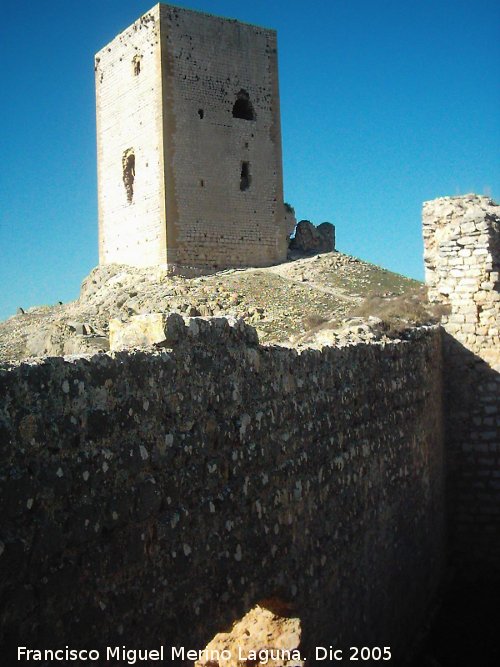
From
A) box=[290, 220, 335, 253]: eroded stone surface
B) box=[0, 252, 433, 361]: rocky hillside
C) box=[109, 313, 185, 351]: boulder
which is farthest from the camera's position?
box=[290, 220, 335, 253]: eroded stone surface

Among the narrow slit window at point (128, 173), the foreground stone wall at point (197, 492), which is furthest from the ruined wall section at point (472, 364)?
the narrow slit window at point (128, 173)

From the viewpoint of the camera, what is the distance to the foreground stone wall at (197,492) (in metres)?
2.95

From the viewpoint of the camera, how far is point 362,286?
72.1 feet

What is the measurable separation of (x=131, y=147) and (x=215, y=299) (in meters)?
6.59

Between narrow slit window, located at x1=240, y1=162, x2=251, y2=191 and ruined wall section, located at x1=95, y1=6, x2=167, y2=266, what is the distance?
9.72 ft

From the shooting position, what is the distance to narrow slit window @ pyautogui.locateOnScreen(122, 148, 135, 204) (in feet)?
76.9

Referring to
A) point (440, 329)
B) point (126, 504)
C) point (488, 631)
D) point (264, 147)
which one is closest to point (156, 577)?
point (126, 504)

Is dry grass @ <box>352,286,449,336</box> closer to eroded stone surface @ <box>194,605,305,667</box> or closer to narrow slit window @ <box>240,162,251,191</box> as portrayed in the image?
eroded stone surface @ <box>194,605,305,667</box>

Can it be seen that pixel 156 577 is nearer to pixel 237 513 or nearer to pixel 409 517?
pixel 237 513

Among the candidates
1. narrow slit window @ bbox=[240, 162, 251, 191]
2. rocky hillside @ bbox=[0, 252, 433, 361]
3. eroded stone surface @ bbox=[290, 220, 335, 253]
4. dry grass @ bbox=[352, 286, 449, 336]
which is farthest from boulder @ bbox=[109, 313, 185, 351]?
eroded stone surface @ bbox=[290, 220, 335, 253]

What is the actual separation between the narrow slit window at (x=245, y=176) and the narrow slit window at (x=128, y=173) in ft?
11.3

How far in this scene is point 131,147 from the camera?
23078 mm

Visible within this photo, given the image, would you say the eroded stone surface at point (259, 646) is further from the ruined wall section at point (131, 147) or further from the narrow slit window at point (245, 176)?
the narrow slit window at point (245, 176)

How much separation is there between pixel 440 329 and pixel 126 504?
731 centimetres
